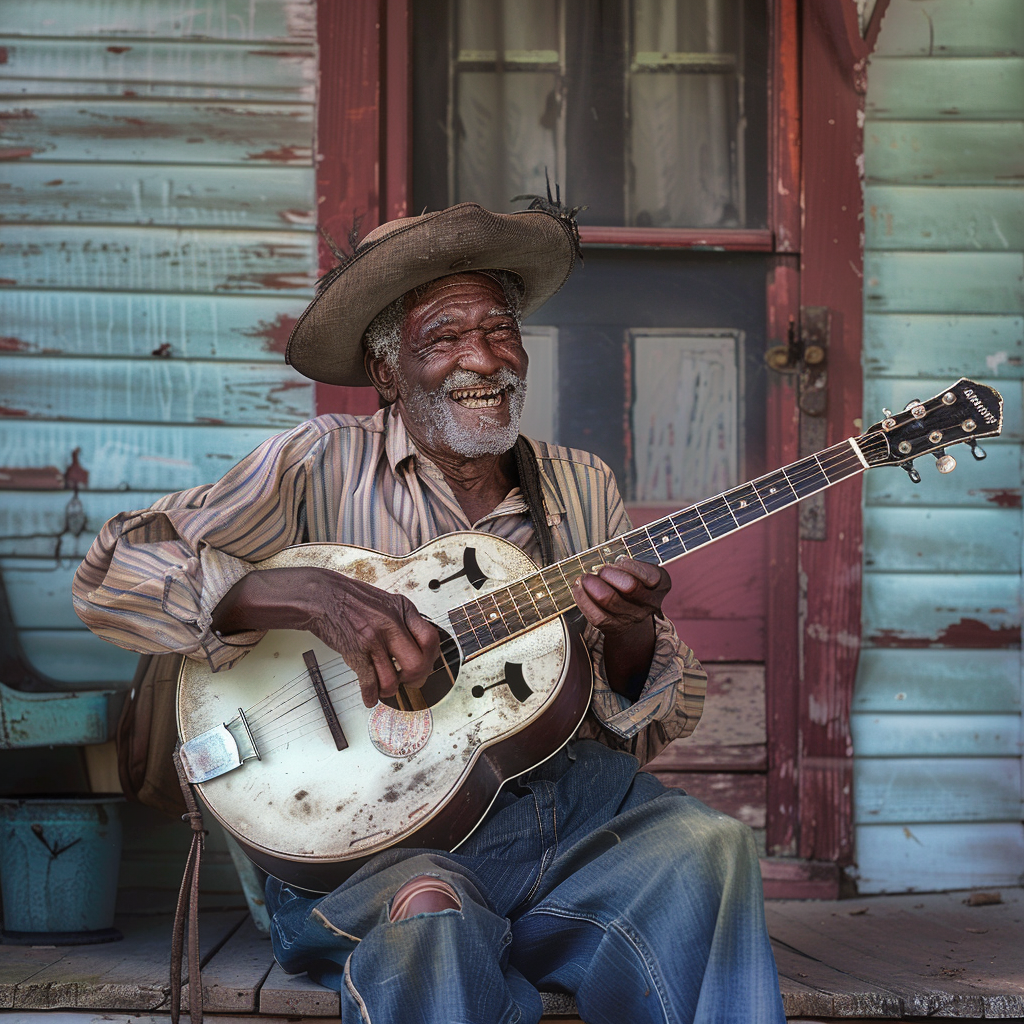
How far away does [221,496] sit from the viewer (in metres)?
2.04

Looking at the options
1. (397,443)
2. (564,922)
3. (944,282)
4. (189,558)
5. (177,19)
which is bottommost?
(564,922)

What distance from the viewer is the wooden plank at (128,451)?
119 inches

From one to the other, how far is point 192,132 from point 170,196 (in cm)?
21

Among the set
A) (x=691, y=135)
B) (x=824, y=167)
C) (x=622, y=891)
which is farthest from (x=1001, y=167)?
(x=622, y=891)

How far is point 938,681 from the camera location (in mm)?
3139

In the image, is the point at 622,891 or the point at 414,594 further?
the point at 414,594

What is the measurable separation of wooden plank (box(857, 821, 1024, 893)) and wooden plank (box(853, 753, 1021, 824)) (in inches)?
1.4

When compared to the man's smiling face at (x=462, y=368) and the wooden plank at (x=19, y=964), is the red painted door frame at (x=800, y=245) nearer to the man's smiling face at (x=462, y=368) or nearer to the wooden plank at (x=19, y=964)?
the man's smiling face at (x=462, y=368)

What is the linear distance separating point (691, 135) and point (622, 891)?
2494 millimetres

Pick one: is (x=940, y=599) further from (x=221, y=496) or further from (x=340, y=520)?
(x=221, y=496)

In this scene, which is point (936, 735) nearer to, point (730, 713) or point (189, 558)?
point (730, 713)

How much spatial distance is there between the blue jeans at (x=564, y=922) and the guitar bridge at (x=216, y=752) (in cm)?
30

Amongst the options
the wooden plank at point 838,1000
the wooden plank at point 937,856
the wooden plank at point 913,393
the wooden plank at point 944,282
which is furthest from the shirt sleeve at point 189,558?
the wooden plank at point 937,856

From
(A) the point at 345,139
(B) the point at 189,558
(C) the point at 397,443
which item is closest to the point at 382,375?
(C) the point at 397,443
